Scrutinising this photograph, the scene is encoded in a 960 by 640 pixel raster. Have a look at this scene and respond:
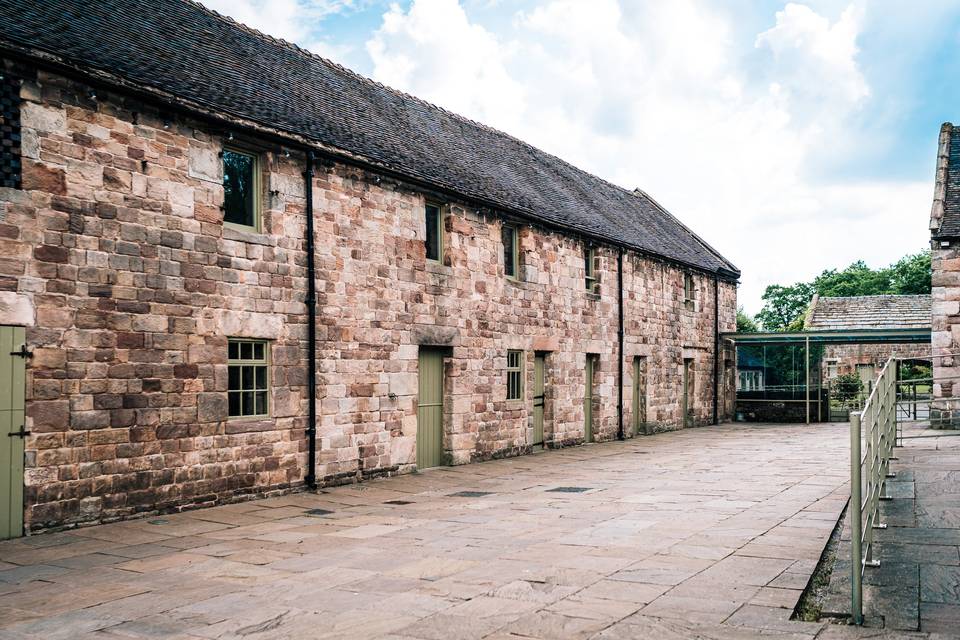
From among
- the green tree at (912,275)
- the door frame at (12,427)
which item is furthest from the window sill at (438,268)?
the green tree at (912,275)

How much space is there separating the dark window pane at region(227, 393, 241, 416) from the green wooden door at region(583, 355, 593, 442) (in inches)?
407

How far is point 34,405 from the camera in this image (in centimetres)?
852

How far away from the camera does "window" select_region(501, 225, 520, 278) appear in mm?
16969

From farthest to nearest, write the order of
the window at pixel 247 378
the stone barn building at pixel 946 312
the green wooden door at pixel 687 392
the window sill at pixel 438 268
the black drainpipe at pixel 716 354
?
the black drainpipe at pixel 716 354 < the green wooden door at pixel 687 392 < the stone barn building at pixel 946 312 < the window sill at pixel 438 268 < the window at pixel 247 378

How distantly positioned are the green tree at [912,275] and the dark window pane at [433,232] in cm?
4941

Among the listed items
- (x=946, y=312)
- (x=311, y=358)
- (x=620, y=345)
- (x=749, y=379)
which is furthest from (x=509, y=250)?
(x=749, y=379)

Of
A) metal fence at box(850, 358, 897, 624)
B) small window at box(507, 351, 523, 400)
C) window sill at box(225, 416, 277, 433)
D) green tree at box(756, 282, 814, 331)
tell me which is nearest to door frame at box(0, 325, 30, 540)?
window sill at box(225, 416, 277, 433)

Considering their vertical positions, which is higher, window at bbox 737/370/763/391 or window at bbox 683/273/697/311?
window at bbox 683/273/697/311

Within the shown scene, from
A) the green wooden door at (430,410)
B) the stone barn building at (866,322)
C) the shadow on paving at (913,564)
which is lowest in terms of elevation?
the shadow on paving at (913,564)

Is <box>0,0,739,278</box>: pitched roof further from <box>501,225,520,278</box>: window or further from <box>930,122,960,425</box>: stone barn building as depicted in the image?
<box>930,122,960,425</box>: stone barn building

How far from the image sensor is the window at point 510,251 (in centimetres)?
1697

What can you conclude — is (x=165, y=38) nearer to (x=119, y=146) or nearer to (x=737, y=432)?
(x=119, y=146)

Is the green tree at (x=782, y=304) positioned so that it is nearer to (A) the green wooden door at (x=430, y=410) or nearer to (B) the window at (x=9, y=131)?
(A) the green wooden door at (x=430, y=410)

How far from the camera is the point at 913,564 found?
6.44 metres
